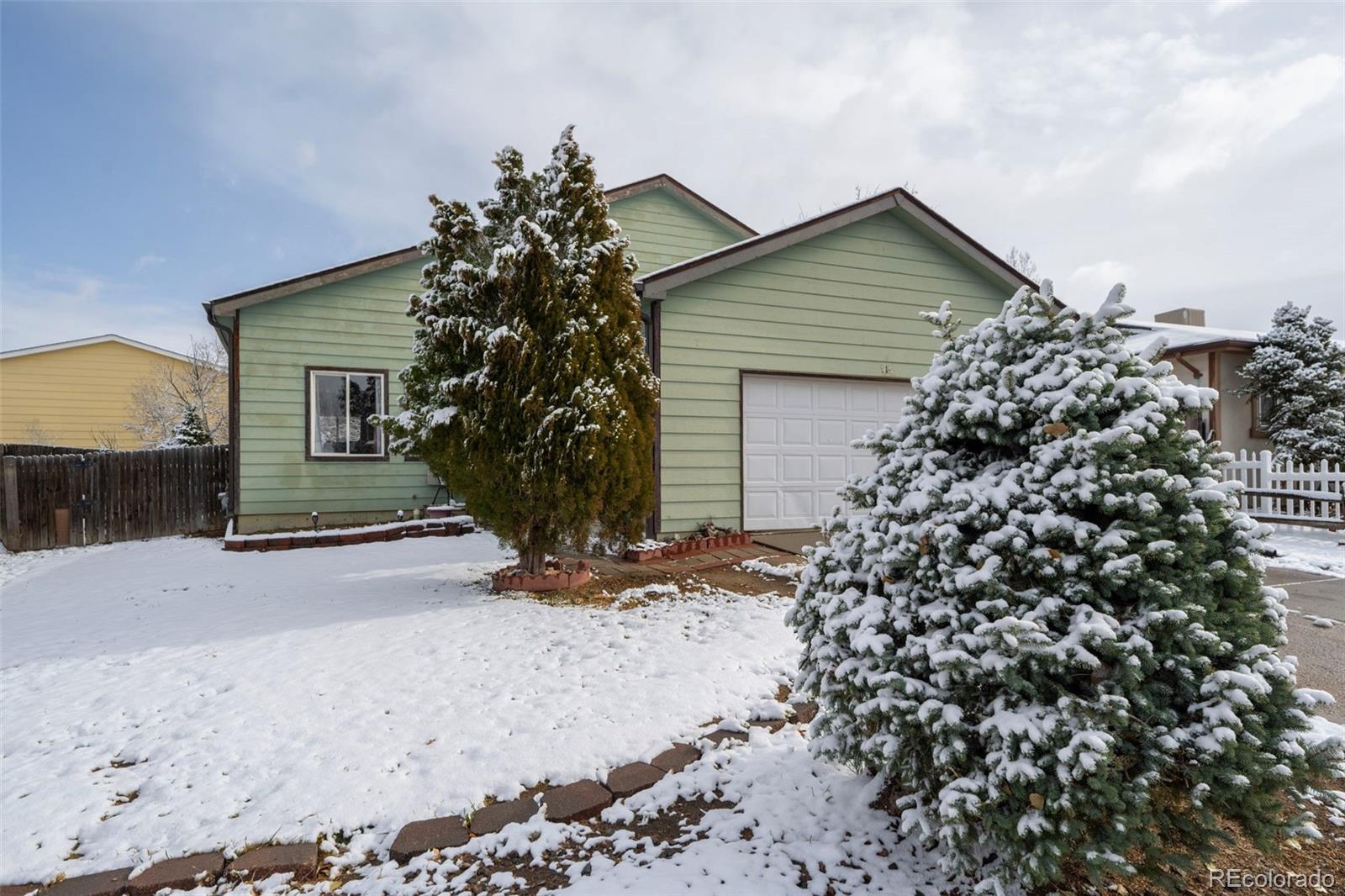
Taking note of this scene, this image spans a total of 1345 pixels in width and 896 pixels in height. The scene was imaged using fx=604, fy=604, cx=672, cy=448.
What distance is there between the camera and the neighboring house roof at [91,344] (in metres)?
17.3

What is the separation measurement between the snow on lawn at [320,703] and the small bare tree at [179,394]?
15789 millimetres

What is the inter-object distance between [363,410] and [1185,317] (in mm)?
22135

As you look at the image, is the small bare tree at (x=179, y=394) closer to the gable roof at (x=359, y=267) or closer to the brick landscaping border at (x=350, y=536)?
the gable roof at (x=359, y=267)

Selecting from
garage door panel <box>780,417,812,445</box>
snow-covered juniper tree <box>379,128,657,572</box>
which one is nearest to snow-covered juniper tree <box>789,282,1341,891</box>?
snow-covered juniper tree <box>379,128,657,572</box>

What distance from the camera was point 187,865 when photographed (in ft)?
6.63

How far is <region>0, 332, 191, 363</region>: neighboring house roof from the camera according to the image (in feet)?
56.6

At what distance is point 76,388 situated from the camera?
1808 centimetres

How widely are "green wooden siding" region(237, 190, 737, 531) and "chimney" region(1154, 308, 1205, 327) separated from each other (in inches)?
818

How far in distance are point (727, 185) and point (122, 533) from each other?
14.7 metres

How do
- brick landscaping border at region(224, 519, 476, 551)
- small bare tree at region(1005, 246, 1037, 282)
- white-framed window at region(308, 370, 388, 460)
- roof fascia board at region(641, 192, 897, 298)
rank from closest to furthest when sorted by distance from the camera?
roof fascia board at region(641, 192, 897, 298) → brick landscaping border at region(224, 519, 476, 551) → white-framed window at region(308, 370, 388, 460) → small bare tree at region(1005, 246, 1037, 282)

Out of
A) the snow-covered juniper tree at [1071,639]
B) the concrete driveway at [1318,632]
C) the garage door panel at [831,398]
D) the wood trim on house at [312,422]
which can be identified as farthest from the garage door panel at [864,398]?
the wood trim on house at [312,422]

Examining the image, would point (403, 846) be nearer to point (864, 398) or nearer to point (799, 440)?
point (799, 440)

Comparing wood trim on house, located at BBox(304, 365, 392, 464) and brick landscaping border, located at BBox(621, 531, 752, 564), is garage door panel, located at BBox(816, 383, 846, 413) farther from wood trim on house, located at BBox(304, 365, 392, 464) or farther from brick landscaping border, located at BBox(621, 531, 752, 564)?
wood trim on house, located at BBox(304, 365, 392, 464)

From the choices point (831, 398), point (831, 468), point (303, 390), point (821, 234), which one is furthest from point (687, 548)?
point (303, 390)
